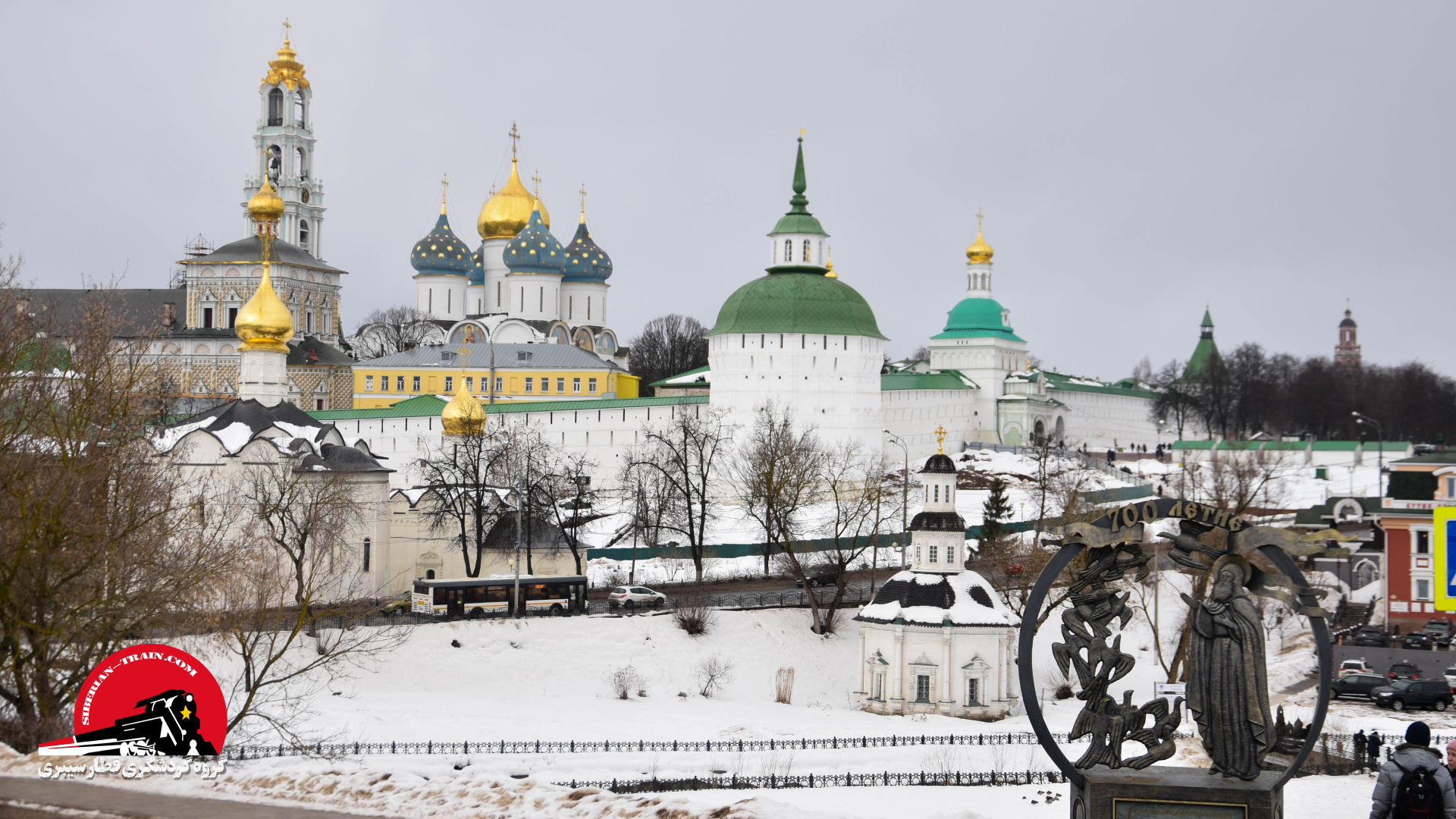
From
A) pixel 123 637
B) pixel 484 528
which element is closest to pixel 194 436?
pixel 484 528

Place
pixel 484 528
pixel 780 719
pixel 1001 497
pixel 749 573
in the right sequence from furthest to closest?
pixel 1001 497
pixel 749 573
pixel 484 528
pixel 780 719

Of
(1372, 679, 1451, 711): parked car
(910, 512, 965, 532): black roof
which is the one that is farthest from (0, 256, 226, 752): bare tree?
(1372, 679, 1451, 711): parked car

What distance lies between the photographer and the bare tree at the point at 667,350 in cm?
8469

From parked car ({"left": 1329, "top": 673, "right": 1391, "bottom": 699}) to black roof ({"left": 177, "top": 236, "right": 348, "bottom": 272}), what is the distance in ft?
177

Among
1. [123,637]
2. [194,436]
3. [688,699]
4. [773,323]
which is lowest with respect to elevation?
[688,699]

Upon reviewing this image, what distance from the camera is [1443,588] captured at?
27609 millimetres

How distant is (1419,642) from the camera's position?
96.3 feet

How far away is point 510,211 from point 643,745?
5046 centimetres

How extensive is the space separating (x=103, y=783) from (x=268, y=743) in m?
6.45

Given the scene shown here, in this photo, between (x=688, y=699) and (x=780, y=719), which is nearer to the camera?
(x=780, y=719)

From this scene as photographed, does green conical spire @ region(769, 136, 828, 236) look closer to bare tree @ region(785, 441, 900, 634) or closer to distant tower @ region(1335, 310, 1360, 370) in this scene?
bare tree @ region(785, 441, 900, 634)

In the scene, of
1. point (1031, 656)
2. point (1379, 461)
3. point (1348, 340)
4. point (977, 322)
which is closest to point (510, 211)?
point (977, 322)

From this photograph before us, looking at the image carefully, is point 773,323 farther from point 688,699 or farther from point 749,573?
point 688,699

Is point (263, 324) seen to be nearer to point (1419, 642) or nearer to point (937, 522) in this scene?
point (937, 522)
